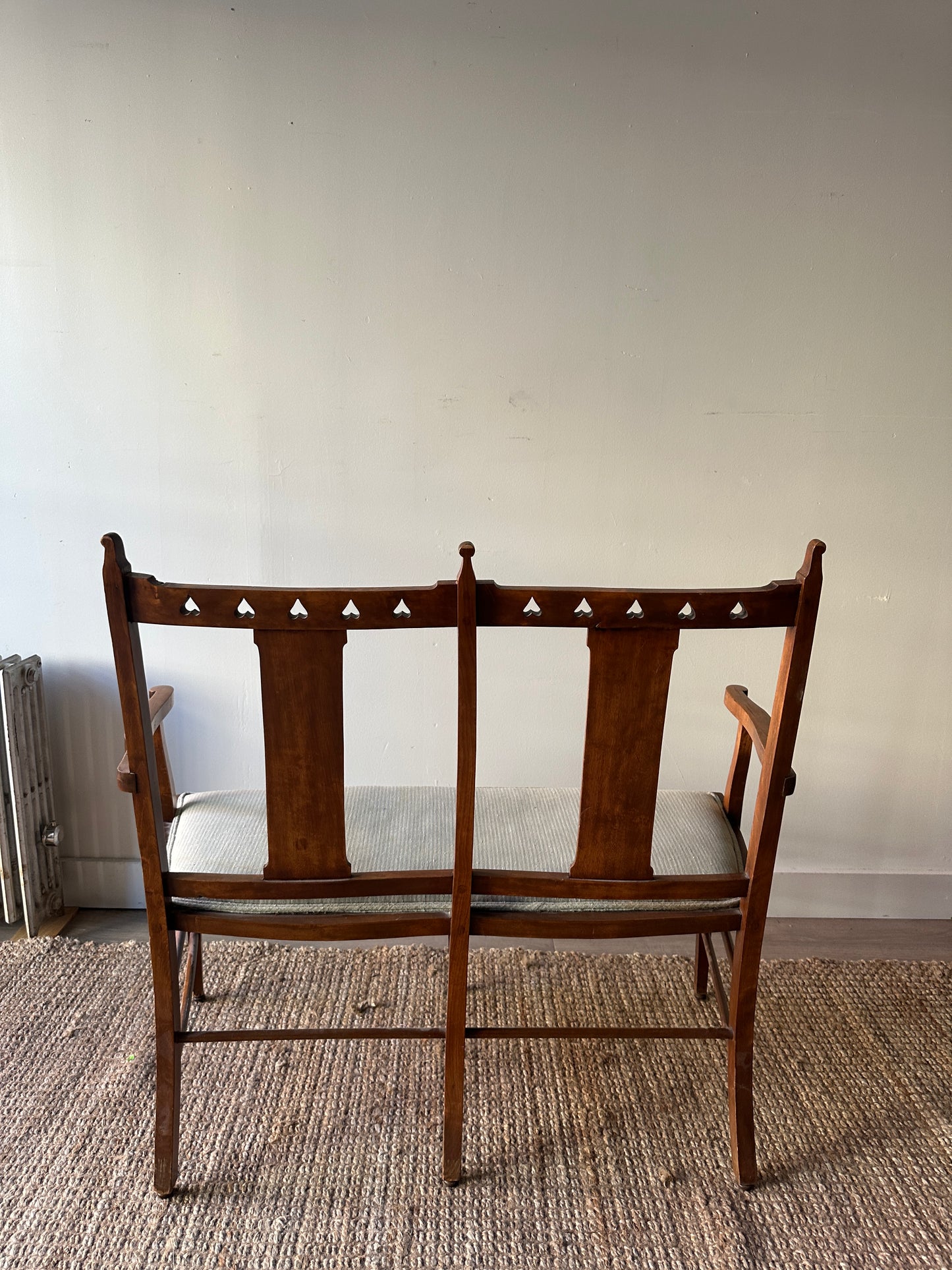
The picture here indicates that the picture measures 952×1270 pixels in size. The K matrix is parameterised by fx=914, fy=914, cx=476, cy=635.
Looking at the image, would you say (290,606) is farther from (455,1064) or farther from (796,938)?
(796,938)

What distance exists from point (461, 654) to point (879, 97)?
1572 mm

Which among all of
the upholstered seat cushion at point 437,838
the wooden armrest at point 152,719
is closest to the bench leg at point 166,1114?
the upholstered seat cushion at point 437,838

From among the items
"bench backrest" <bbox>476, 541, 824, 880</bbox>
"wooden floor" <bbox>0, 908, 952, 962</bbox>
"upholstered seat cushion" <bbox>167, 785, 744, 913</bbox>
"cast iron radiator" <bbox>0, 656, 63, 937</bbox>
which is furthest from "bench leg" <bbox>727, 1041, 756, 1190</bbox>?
"cast iron radiator" <bbox>0, 656, 63, 937</bbox>

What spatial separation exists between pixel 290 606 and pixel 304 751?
21 cm

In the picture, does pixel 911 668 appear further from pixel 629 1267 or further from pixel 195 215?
pixel 195 215

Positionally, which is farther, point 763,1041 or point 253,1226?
point 763,1041

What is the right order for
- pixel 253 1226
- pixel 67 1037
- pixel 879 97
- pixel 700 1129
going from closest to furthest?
pixel 253 1226 → pixel 700 1129 → pixel 67 1037 → pixel 879 97

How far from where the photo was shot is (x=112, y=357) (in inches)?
77.9

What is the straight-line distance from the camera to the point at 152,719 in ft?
4.39

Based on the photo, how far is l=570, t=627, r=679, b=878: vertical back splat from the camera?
1.22m

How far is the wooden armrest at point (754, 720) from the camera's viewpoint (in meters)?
1.32

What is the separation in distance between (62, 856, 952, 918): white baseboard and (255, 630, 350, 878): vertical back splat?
114 cm

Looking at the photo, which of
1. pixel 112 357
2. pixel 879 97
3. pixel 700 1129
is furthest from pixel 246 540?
pixel 879 97

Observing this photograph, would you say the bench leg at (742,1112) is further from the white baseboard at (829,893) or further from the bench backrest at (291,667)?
the white baseboard at (829,893)
